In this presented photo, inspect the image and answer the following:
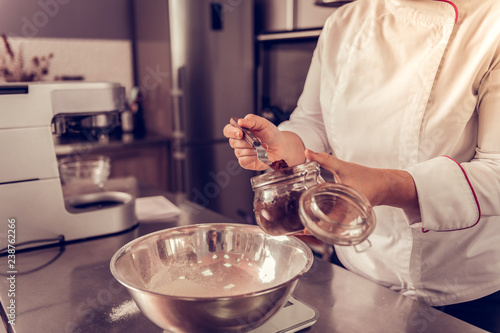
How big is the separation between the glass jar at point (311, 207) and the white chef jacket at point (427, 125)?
0.22 meters

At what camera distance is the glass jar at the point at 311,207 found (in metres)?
0.61

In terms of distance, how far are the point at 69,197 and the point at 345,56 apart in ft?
2.85

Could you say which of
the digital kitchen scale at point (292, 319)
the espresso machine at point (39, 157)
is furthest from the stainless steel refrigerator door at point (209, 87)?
the digital kitchen scale at point (292, 319)

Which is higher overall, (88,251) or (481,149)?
(481,149)

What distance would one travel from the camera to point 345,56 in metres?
1.12

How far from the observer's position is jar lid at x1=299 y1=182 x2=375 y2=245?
0.60 m

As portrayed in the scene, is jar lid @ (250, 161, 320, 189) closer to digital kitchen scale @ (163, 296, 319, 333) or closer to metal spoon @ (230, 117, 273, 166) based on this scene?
metal spoon @ (230, 117, 273, 166)

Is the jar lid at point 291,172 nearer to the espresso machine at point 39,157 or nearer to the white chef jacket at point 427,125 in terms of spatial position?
the white chef jacket at point 427,125

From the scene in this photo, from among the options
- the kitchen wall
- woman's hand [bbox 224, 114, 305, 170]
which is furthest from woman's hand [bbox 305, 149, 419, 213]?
the kitchen wall

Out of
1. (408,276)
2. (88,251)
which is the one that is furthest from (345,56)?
(88,251)

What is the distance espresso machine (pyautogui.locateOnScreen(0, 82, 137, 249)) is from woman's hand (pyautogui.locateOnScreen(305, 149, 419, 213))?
0.67 m

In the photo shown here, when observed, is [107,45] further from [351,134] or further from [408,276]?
[408,276]

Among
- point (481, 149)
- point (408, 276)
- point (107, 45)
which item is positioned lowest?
point (408, 276)

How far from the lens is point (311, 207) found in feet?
2.05
